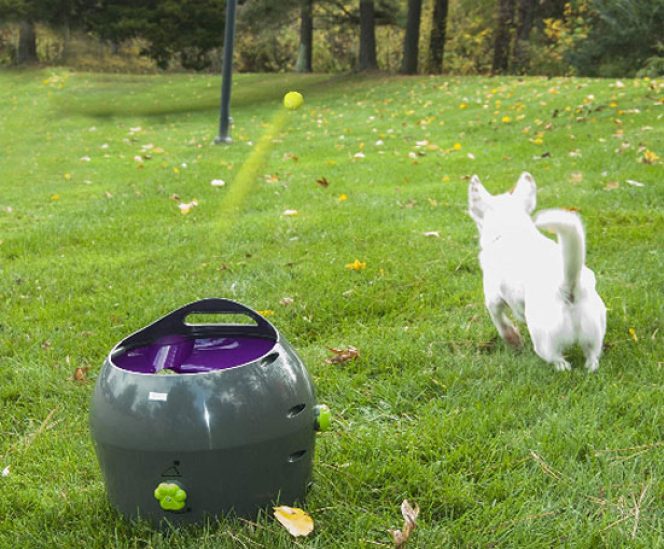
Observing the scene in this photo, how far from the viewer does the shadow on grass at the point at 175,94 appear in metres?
16.5

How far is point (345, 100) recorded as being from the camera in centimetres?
1597

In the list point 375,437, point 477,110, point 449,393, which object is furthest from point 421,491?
point 477,110

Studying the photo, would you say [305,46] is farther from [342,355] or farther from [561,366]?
[561,366]

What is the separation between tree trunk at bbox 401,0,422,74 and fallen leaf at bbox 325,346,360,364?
1784cm

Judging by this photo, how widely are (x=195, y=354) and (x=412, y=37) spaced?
19048 millimetres

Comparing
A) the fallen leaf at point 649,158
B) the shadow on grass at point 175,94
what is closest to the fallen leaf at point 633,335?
the fallen leaf at point 649,158

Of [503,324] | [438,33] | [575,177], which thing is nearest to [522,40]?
[438,33]

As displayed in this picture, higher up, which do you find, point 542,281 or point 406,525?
point 542,281

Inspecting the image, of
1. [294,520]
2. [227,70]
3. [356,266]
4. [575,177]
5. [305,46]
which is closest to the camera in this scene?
[294,520]

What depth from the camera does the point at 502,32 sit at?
19.3m

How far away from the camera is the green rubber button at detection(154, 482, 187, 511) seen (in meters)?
1.71

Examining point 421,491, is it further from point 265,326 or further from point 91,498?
point 91,498

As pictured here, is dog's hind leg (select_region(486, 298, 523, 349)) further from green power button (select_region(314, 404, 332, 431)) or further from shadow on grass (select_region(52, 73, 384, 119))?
shadow on grass (select_region(52, 73, 384, 119))

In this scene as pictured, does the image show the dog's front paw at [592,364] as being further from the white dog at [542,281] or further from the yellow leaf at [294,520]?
the yellow leaf at [294,520]
